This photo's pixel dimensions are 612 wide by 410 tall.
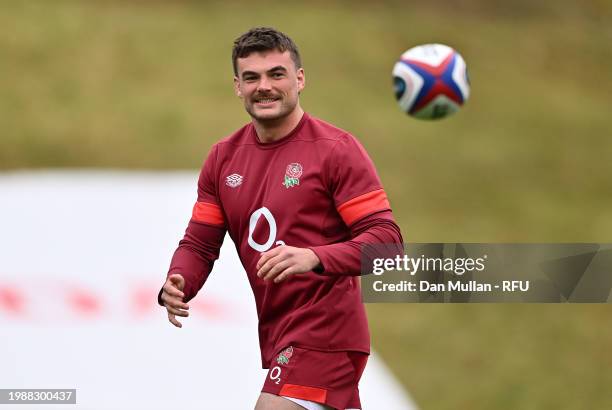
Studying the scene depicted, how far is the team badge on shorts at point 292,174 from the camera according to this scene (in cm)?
451

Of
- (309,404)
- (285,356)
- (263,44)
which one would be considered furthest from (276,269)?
(263,44)

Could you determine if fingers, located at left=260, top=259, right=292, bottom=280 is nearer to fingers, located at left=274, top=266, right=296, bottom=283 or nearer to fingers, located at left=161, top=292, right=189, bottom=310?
fingers, located at left=274, top=266, right=296, bottom=283

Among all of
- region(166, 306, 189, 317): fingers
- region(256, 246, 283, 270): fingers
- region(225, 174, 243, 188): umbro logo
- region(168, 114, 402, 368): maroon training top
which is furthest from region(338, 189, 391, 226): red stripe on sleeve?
region(166, 306, 189, 317): fingers

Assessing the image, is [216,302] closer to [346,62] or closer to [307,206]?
[307,206]

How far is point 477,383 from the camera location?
1001 cm

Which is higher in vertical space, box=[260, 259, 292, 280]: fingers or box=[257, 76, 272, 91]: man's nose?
box=[257, 76, 272, 91]: man's nose

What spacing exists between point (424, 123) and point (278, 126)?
12784 mm

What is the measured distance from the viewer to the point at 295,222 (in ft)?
14.7

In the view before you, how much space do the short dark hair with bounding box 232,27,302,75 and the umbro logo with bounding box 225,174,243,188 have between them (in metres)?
0.43

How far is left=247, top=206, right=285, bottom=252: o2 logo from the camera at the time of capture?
4.53 m

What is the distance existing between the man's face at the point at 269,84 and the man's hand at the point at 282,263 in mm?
647

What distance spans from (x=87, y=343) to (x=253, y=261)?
4.43 metres

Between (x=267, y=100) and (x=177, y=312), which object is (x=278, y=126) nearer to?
(x=267, y=100)

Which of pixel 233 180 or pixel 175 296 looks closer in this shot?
pixel 175 296
